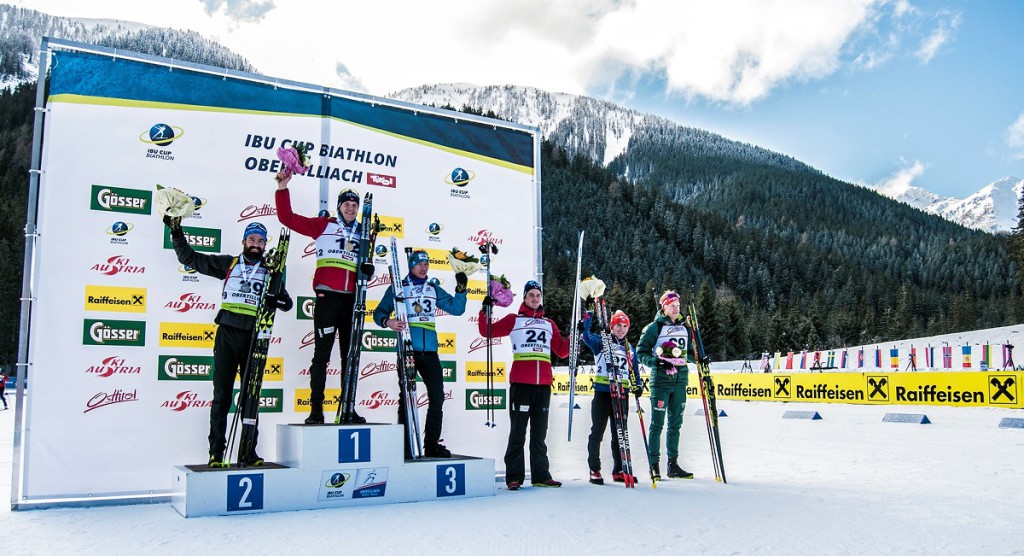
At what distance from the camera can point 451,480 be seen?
581cm

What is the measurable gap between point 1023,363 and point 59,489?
111ft

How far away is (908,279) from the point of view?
12394 centimetres

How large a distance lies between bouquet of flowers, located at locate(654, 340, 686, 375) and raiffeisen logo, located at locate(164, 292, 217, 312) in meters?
4.22

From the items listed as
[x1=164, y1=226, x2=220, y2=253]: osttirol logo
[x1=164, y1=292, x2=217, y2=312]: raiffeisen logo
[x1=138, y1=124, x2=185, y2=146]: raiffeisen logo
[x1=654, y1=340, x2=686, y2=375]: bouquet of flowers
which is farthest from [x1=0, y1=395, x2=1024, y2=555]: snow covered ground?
[x1=138, y1=124, x2=185, y2=146]: raiffeisen logo

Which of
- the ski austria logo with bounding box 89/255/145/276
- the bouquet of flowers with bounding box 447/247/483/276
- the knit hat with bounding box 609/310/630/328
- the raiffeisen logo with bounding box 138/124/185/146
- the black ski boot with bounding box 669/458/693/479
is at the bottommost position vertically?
the black ski boot with bounding box 669/458/693/479

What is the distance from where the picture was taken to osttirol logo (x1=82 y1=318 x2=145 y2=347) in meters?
5.87

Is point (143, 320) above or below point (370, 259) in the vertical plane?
below

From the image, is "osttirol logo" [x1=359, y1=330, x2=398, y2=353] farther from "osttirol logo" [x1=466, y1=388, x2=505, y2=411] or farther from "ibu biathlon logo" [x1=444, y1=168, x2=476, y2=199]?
"ibu biathlon logo" [x1=444, y1=168, x2=476, y2=199]

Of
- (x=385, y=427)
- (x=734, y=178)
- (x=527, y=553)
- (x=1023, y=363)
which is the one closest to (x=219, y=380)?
(x=385, y=427)

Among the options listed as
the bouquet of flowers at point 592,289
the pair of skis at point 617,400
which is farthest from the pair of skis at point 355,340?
the pair of skis at point 617,400

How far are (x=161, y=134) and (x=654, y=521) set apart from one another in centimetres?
511

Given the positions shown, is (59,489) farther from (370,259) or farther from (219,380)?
(370,259)

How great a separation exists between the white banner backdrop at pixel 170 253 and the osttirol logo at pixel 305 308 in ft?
0.09

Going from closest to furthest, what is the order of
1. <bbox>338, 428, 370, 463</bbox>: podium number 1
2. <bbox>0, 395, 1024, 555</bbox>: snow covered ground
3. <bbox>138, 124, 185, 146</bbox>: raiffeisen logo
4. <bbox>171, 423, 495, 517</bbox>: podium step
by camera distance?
1. <bbox>0, 395, 1024, 555</bbox>: snow covered ground
2. <bbox>171, 423, 495, 517</bbox>: podium step
3. <bbox>338, 428, 370, 463</bbox>: podium number 1
4. <bbox>138, 124, 185, 146</bbox>: raiffeisen logo
